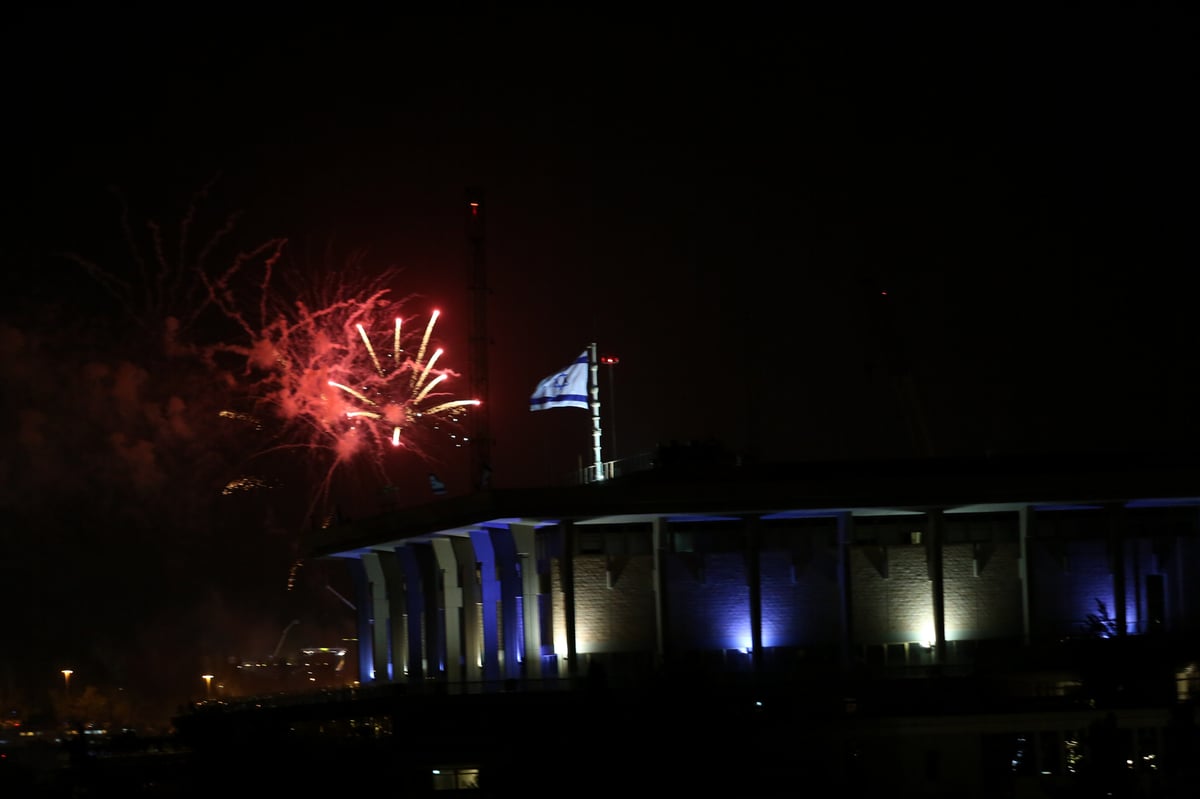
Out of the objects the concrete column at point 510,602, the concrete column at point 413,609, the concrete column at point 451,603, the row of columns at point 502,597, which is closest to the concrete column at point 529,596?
the row of columns at point 502,597

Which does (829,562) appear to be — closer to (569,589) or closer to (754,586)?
(754,586)

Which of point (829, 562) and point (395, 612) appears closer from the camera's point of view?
point (829, 562)

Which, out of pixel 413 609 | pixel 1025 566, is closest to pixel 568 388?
pixel 413 609

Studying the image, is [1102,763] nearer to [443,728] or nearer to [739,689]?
[739,689]

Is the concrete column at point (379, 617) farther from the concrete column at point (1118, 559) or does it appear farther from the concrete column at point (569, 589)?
the concrete column at point (1118, 559)

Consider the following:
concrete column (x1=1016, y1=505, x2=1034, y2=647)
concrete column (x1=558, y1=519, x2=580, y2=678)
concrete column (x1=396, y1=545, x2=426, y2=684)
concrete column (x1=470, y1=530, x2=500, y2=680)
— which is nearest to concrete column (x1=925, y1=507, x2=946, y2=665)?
concrete column (x1=1016, y1=505, x2=1034, y2=647)

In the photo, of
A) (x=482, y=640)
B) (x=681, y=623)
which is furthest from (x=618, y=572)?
(x=482, y=640)

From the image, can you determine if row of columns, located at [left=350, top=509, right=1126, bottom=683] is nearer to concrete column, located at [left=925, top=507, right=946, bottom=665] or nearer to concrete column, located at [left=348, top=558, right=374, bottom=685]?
concrete column, located at [left=925, top=507, right=946, bottom=665]
